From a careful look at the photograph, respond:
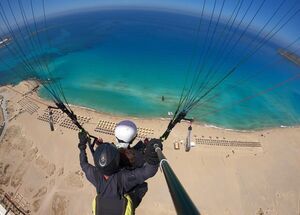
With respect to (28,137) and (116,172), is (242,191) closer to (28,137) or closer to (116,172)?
(116,172)

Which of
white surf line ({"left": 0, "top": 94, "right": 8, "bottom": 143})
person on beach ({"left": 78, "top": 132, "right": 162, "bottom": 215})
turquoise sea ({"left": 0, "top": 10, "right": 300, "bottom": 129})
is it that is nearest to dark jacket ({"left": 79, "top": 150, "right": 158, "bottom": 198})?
person on beach ({"left": 78, "top": 132, "right": 162, "bottom": 215})

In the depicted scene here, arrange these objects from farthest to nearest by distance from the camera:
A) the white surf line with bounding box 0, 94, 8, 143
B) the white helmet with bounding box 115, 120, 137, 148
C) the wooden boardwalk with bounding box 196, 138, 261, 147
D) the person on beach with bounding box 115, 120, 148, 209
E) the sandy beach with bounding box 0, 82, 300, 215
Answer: the white surf line with bounding box 0, 94, 8, 143 < the wooden boardwalk with bounding box 196, 138, 261, 147 < the sandy beach with bounding box 0, 82, 300, 215 < the white helmet with bounding box 115, 120, 137, 148 < the person on beach with bounding box 115, 120, 148, 209

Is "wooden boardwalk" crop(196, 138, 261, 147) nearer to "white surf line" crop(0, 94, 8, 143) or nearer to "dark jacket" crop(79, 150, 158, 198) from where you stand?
"white surf line" crop(0, 94, 8, 143)

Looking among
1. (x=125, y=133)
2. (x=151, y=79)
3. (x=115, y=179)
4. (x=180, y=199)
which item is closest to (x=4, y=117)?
(x=151, y=79)

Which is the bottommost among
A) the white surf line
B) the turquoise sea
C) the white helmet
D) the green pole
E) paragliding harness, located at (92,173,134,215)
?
paragliding harness, located at (92,173,134,215)

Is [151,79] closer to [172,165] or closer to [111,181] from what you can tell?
[172,165]

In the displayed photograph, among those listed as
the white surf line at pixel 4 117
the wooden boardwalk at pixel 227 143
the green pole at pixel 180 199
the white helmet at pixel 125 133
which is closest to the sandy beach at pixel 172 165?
the wooden boardwalk at pixel 227 143

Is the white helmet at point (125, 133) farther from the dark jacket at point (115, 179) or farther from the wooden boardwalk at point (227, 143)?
the wooden boardwalk at point (227, 143)
